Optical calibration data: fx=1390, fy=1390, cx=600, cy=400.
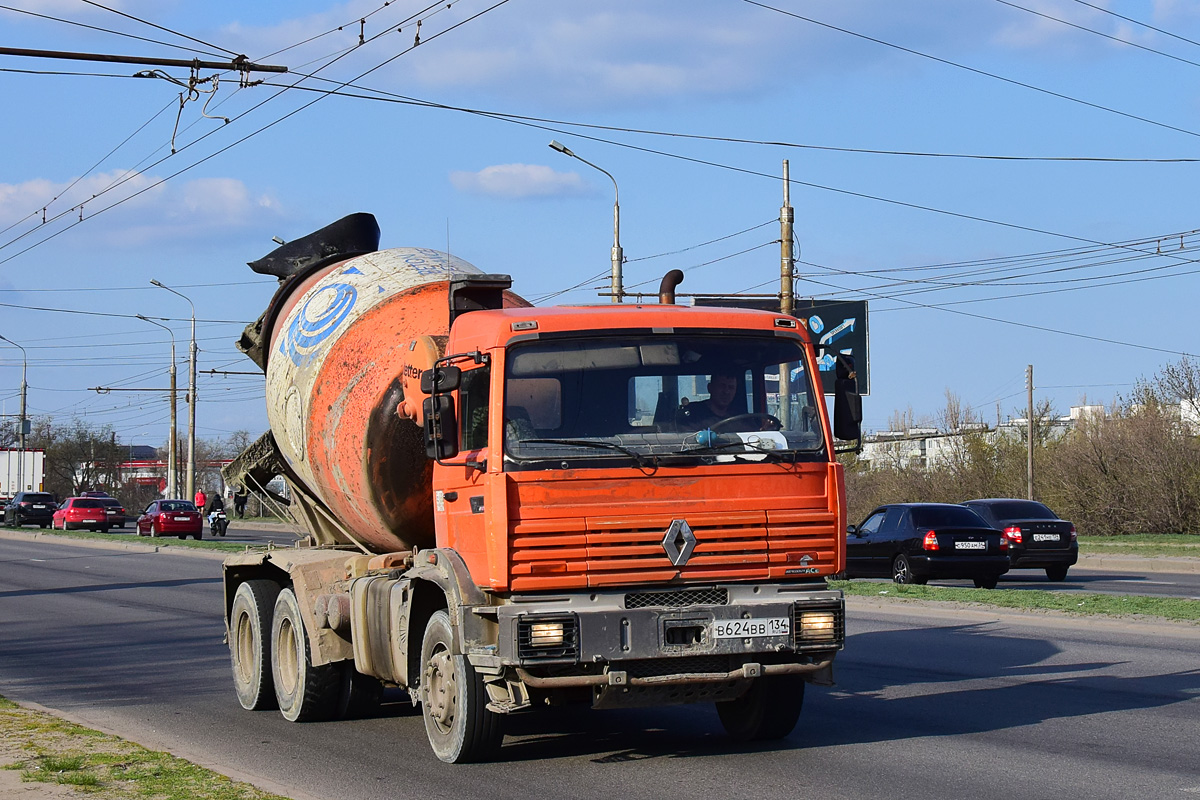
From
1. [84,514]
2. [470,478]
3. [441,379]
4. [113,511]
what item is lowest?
[84,514]

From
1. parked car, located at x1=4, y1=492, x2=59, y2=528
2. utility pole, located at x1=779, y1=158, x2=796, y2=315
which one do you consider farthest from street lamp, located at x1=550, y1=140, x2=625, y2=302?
parked car, located at x1=4, y1=492, x2=59, y2=528

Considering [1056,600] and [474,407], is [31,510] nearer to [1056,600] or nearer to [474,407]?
[1056,600]

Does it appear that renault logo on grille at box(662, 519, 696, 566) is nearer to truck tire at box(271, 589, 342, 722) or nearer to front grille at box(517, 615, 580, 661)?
front grille at box(517, 615, 580, 661)

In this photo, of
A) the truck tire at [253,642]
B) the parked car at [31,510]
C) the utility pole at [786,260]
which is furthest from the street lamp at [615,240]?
the parked car at [31,510]

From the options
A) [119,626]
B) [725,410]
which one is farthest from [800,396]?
[119,626]

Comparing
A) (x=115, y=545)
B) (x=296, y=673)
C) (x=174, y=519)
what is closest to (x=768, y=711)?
(x=296, y=673)

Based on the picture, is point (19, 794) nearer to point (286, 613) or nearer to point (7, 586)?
point (286, 613)

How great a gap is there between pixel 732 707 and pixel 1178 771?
2.64m

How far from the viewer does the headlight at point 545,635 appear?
7.29m

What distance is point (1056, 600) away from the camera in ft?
57.1

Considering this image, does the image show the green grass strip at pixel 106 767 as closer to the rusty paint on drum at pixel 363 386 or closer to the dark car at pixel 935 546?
the rusty paint on drum at pixel 363 386

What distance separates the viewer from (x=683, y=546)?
7.47 meters

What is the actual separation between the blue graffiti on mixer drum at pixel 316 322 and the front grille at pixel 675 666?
4.05m

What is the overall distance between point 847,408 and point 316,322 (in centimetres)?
436
